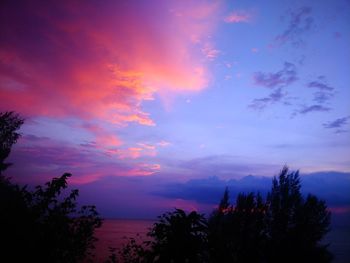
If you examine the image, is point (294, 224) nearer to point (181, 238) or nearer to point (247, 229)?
point (247, 229)

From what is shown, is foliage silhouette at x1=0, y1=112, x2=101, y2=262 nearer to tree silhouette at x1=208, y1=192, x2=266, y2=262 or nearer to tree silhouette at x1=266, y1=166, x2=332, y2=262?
tree silhouette at x1=208, y1=192, x2=266, y2=262

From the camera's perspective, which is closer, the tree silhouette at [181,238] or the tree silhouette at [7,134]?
the tree silhouette at [181,238]

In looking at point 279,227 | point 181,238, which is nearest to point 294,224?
point 279,227

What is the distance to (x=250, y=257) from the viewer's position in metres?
37.3

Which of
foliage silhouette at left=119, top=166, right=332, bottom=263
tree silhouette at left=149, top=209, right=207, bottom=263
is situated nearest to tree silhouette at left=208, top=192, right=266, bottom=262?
foliage silhouette at left=119, top=166, right=332, bottom=263

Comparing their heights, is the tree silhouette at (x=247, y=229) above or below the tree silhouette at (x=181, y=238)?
below

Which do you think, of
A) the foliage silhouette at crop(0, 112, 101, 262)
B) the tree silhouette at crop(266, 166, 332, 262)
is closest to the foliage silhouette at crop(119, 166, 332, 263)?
the tree silhouette at crop(266, 166, 332, 262)

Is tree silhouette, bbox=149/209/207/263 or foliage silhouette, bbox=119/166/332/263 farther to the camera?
foliage silhouette, bbox=119/166/332/263

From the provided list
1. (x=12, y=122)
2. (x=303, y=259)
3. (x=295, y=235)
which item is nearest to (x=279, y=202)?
(x=295, y=235)

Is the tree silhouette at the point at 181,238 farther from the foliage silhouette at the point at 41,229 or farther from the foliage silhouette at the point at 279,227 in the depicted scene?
the foliage silhouette at the point at 279,227

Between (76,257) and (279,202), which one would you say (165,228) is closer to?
(76,257)

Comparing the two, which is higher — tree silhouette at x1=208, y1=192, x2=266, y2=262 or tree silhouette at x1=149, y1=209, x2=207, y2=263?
tree silhouette at x1=149, y1=209, x2=207, y2=263

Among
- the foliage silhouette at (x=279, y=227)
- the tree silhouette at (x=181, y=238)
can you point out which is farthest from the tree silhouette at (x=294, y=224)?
the tree silhouette at (x=181, y=238)

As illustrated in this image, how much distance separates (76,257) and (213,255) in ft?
22.4
